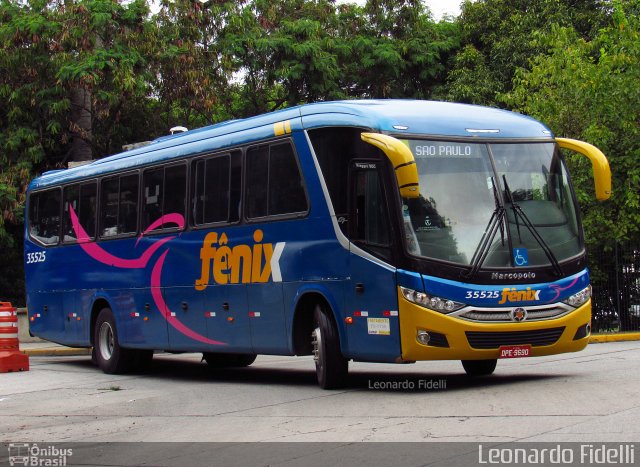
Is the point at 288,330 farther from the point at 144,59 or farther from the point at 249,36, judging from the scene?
the point at 249,36

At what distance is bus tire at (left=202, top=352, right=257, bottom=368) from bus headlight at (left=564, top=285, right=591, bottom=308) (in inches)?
293

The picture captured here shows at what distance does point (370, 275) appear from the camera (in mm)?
12555

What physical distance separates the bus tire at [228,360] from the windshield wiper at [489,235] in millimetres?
7546

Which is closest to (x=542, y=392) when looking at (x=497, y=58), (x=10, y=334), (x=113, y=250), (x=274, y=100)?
(x=113, y=250)

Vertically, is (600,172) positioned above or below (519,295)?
above

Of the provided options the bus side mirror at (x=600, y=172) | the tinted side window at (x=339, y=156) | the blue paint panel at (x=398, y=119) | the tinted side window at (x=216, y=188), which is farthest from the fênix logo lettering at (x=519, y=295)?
the tinted side window at (x=216, y=188)

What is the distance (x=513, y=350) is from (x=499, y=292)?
704 mm

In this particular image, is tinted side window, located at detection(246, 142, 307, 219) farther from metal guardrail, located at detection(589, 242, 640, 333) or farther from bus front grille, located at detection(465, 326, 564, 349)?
metal guardrail, located at detection(589, 242, 640, 333)

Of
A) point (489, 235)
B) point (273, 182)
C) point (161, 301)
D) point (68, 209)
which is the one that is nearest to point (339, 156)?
point (273, 182)

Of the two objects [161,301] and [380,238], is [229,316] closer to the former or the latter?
[161,301]

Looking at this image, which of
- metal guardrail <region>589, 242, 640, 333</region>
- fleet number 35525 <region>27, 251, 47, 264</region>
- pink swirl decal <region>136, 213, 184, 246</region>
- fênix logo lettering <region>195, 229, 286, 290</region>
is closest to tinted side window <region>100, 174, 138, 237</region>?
pink swirl decal <region>136, 213, 184, 246</region>

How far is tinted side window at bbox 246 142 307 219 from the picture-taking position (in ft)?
45.3

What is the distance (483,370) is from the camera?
47.0 ft

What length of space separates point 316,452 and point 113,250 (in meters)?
10.6
